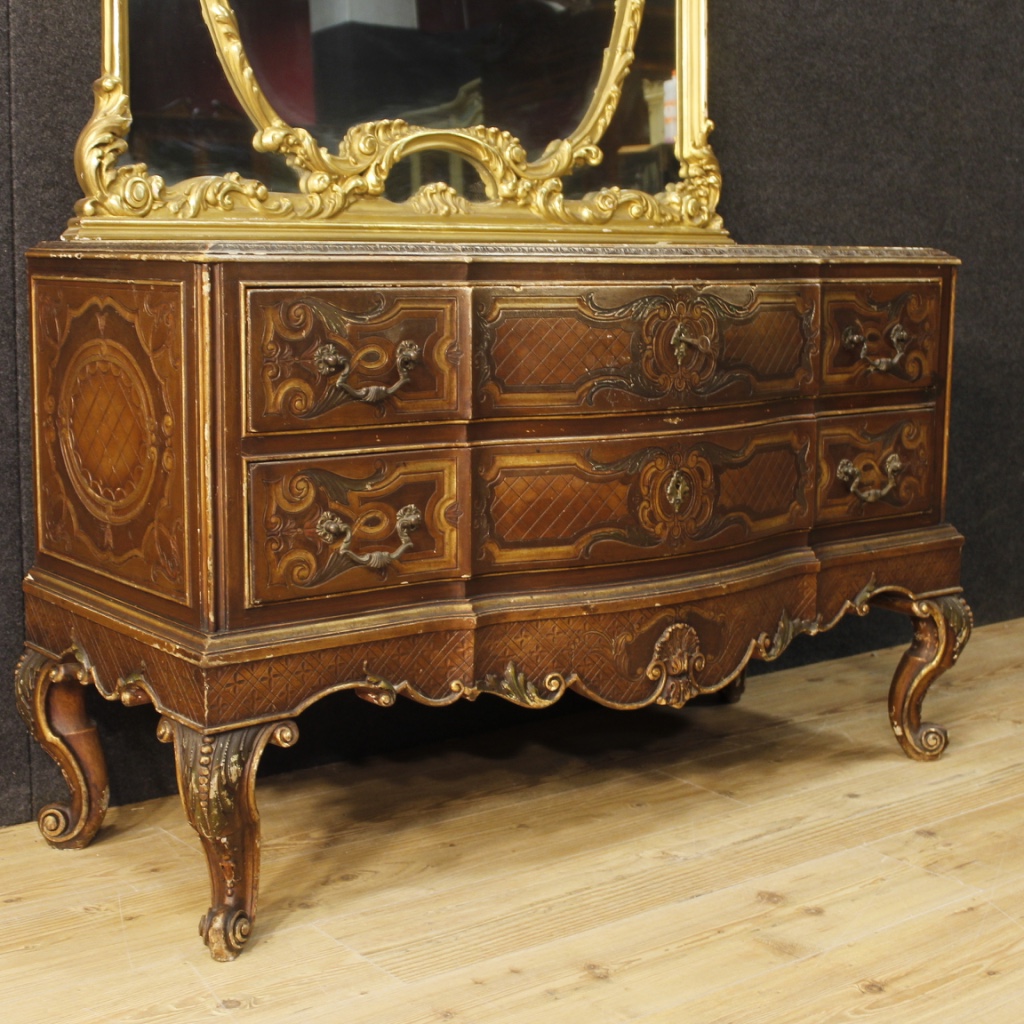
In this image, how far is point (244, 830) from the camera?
6.67 feet

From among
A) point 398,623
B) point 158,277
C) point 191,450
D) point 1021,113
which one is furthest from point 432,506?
point 1021,113

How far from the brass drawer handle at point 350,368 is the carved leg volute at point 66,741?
28.2 inches

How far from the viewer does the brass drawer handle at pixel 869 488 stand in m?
2.61

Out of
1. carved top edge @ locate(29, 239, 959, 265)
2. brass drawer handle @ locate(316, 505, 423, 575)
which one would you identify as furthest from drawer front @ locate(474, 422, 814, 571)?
carved top edge @ locate(29, 239, 959, 265)

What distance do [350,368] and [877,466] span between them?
1.12m

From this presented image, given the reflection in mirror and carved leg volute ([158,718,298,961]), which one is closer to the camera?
carved leg volute ([158,718,298,961])

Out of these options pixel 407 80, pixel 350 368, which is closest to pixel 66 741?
pixel 350 368

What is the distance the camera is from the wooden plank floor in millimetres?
1947

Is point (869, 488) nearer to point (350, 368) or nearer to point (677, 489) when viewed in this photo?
point (677, 489)

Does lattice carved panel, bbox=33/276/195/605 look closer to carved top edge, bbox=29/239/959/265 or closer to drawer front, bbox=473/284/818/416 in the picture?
carved top edge, bbox=29/239/959/265

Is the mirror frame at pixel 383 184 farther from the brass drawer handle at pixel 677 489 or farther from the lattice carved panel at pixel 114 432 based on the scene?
the brass drawer handle at pixel 677 489

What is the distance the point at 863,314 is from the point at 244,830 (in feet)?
4.46

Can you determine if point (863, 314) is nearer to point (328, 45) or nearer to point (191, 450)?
point (328, 45)

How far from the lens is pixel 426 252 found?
6.65ft
